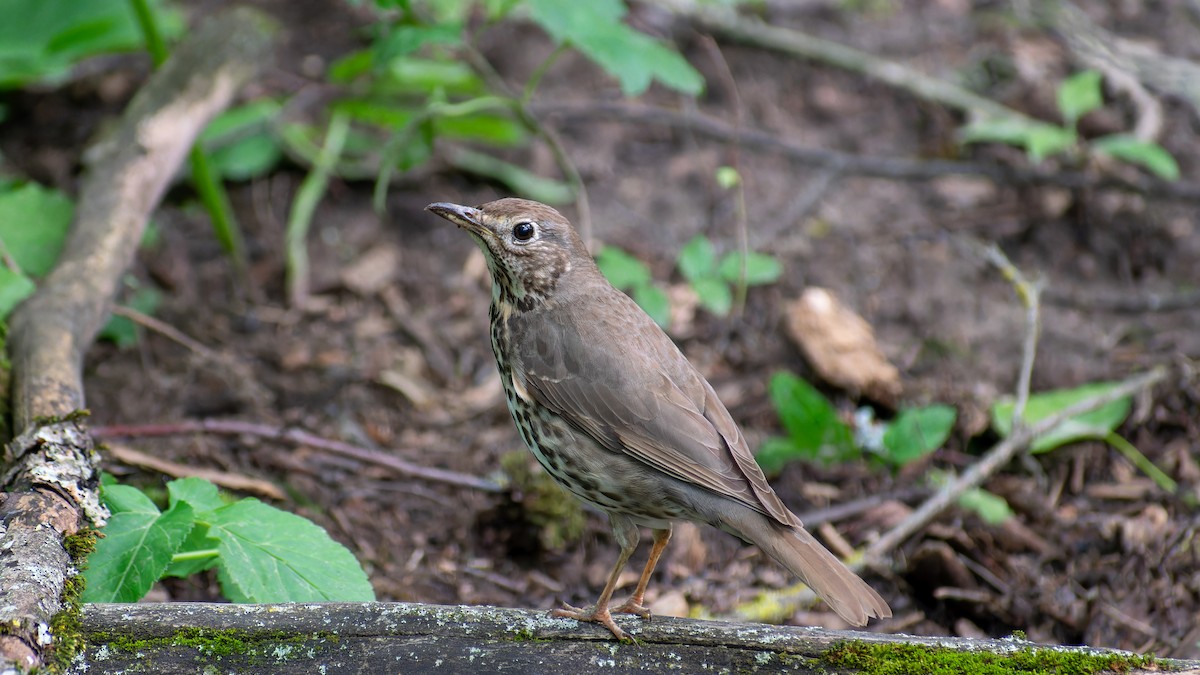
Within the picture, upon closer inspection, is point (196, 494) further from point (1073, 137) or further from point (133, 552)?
point (1073, 137)

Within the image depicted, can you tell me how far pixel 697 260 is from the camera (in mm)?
5266

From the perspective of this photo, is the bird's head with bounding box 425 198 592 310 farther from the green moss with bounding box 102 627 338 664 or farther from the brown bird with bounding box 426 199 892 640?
the green moss with bounding box 102 627 338 664

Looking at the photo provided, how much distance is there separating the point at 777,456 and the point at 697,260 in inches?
44.0

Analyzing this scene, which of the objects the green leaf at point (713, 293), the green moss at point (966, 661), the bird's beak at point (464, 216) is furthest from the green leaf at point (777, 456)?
the green moss at point (966, 661)

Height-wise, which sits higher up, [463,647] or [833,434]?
[463,647]

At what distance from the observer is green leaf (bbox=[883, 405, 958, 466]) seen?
169 inches

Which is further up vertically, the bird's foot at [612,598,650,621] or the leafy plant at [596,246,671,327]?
the leafy plant at [596,246,671,327]

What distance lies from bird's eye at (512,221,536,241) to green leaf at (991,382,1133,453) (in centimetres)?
209

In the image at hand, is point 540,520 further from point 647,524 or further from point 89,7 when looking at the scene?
point 89,7

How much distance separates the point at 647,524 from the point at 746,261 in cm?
224

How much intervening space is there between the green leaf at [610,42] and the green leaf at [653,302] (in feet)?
3.07

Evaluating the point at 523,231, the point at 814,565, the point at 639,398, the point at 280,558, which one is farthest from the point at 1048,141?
the point at 280,558

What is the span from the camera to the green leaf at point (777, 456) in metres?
4.61

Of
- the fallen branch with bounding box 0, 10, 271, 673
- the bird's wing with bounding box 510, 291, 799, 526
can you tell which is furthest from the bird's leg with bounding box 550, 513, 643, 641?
the fallen branch with bounding box 0, 10, 271, 673
